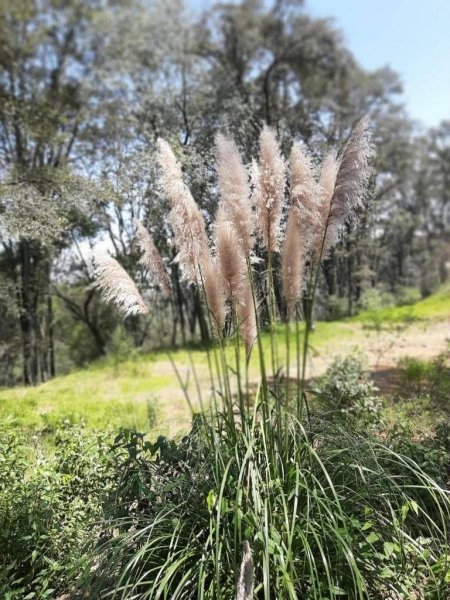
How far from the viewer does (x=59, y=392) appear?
7410 mm

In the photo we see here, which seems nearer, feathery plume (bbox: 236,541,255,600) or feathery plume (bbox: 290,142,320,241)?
feathery plume (bbox: 236,541,255,600)

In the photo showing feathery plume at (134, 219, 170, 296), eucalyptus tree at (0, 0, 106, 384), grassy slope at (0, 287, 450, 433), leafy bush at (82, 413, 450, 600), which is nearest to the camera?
leafy bush at (82, 413, 450, 600)

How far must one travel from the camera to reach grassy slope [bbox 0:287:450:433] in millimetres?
4891

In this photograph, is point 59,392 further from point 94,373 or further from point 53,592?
point 53,592

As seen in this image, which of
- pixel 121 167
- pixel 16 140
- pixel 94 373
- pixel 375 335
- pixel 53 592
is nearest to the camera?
pixel 53 592

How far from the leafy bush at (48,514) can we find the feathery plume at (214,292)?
1100mm

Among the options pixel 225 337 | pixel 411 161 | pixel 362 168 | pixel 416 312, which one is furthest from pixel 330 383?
pixel 411 161

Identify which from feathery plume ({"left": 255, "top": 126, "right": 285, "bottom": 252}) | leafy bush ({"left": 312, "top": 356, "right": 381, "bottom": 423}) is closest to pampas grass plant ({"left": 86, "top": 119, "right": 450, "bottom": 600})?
feathery plume ({"left": 255, "top": 126, "right": 285, "bottom": 252})

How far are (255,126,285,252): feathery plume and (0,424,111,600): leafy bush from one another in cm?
160

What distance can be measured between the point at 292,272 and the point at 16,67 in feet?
37.1

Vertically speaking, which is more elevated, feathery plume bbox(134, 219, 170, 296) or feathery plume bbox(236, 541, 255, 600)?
feathery plume bbox(134, 219, 170, 296)

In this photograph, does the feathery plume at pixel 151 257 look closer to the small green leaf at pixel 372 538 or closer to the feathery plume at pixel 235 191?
the feathery plume at pixel 235 191

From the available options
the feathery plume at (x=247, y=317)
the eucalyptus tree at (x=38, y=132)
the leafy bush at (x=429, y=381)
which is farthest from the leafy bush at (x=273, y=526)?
the eucalyptus tree at (x=38, y=132)

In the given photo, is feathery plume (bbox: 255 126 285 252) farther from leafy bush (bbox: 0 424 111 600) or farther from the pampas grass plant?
leafy bush (bbox: 0 424 111 600)
